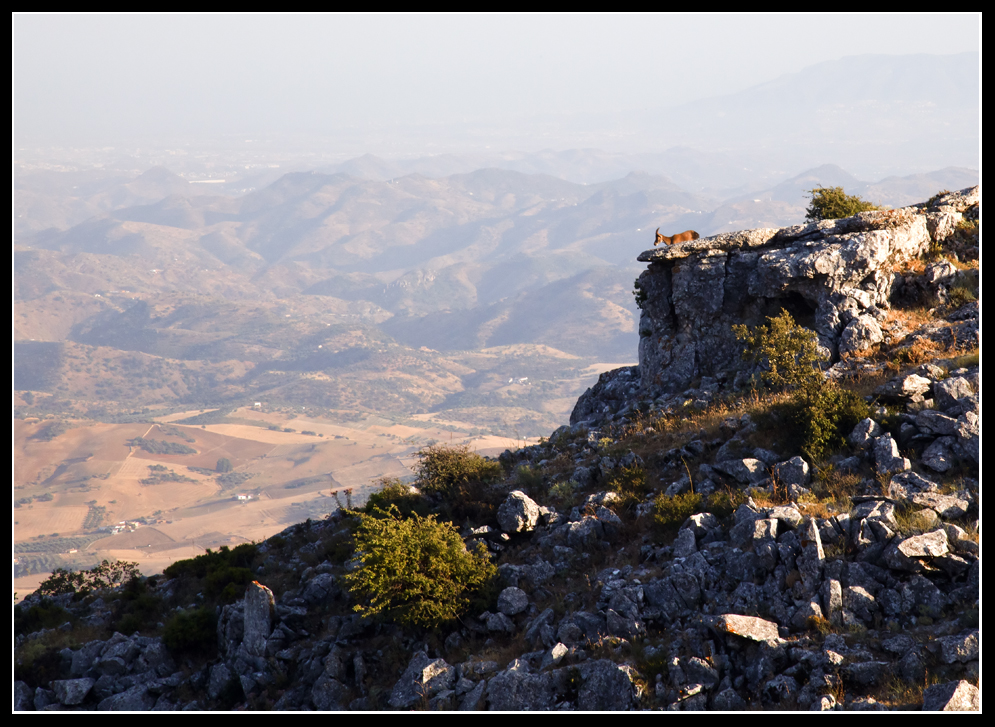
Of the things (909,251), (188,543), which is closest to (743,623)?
(909,251)

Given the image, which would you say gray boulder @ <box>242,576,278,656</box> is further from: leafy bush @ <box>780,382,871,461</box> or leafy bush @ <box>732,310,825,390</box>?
leafy bush @ <box>732,310,825,390</box>

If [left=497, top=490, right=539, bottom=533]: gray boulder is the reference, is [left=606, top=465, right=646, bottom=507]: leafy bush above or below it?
above

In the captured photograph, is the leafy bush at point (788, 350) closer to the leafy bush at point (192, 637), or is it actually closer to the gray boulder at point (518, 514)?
the gray boulder at point (518, 514)

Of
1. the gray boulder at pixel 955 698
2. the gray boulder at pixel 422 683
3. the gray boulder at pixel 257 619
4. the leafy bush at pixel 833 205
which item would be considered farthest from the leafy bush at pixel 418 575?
the leafy bush at pixel 833 205

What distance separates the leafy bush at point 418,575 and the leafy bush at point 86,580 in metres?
14.0

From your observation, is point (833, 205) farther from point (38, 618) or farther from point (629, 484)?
point (38, 618)

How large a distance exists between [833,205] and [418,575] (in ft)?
86.5

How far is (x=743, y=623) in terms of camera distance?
11500 mm

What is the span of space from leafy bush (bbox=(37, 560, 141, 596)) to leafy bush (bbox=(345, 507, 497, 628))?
1400 cm

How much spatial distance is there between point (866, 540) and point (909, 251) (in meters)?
15.4

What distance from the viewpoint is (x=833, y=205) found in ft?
98.8

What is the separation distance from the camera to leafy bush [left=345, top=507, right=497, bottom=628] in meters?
14.7

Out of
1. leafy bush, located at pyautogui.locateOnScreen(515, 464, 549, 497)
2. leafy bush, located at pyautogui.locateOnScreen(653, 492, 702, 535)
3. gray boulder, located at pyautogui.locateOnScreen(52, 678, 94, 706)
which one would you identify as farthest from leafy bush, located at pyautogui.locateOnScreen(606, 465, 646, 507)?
gray boulder, located at pyautogui.locateOnScreen(52, 678, 94, 706)
